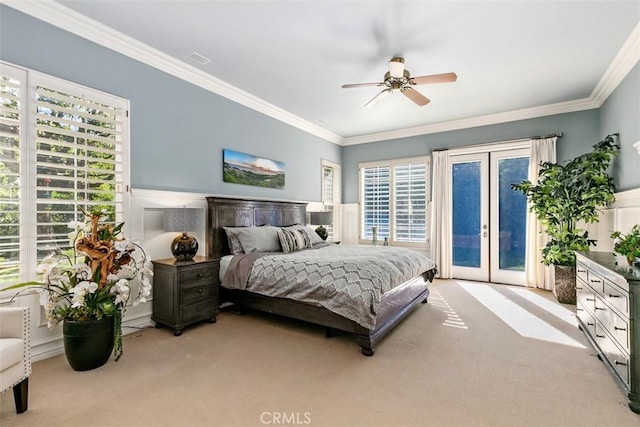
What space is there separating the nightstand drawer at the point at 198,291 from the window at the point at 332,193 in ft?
11.7

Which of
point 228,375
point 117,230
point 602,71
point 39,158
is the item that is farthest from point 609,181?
point 39,158

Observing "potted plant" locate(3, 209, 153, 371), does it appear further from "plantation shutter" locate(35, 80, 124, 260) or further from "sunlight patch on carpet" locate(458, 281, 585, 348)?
"sunlight patch on carpet" locate(458, 281, 585, 348)

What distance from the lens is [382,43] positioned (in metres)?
3.23

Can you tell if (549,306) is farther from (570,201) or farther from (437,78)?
(437,78)

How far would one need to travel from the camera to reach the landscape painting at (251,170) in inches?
175

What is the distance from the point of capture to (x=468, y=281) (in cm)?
576

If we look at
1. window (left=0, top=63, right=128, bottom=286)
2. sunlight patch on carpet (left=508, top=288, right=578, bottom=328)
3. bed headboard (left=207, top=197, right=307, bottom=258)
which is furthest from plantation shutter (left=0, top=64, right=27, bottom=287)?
sunlight patch on carpet (left=508, top=288, right=578, bottom=328)

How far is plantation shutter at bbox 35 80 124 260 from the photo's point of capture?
266cm

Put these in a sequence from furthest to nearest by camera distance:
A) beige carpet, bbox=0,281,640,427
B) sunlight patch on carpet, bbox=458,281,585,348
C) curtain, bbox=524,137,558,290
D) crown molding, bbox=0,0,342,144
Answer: curtain, bbox=524,137,558,290 → sunlight patch on carpet, bbox=458,281,585,348 → crown molding, bbox=0,0,342,144 → beige carpet, bbox=0,281,640,427

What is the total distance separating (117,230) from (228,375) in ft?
5.15

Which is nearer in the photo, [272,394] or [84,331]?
[272,394]

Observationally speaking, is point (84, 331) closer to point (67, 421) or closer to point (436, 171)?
point (67, 421)

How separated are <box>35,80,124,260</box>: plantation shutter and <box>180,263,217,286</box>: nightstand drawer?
2.93 feet

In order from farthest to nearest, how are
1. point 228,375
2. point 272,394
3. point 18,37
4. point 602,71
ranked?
1. point 602,71
2. point 18,37
3. point 228,375
4. point 272,394
